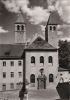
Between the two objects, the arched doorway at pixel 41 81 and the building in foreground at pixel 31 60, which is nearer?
the arched doorway at pixel 41 81

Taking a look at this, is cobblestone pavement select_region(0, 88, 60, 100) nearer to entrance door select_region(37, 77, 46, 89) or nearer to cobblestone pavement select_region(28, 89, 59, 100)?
cobblestone pavement select_region(28, 89, 59, 100)

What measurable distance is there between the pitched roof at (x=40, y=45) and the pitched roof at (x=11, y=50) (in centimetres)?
356

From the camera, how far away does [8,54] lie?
3653cm

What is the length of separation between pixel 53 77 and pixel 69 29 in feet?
51.1

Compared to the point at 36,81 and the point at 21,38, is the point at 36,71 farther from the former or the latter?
the point at 21,38

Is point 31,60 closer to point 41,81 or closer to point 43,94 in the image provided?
point 41,81

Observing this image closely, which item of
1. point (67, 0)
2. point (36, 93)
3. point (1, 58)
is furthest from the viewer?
point (1, 58)

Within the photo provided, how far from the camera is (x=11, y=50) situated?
37625 millimetres

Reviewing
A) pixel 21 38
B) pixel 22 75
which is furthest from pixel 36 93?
pixel 21 38

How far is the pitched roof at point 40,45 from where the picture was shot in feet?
110

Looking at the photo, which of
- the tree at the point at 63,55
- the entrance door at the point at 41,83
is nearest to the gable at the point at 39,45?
the entrance door at the point at 41,83

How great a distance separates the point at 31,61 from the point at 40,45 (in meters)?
2.68

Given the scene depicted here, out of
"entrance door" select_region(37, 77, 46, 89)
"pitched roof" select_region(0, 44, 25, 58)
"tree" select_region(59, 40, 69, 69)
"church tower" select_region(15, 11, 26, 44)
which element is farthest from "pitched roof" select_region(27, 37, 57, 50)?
"tree" select_region(59, 40, 69, 69)

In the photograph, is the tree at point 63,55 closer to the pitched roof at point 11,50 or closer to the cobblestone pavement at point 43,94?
the pitched roof at point 11,50
